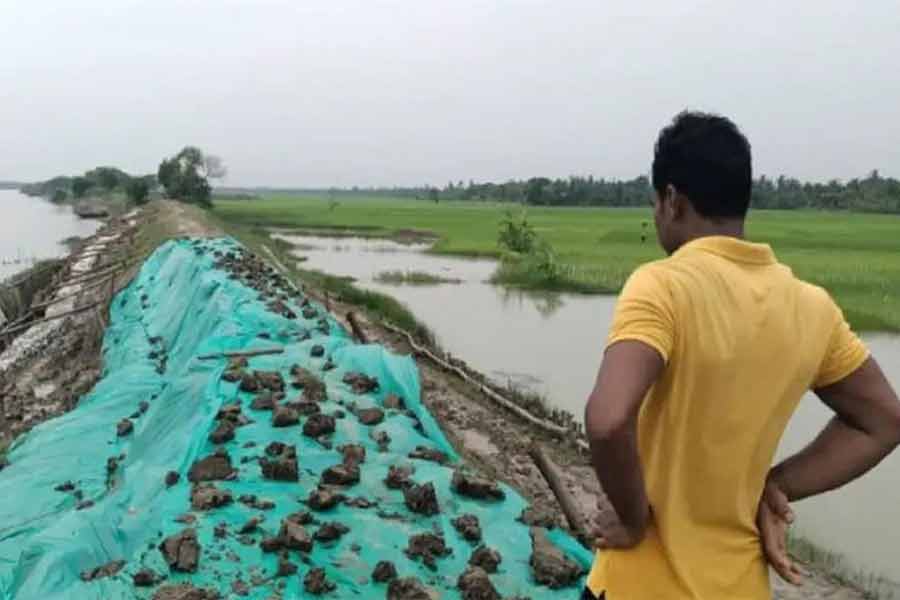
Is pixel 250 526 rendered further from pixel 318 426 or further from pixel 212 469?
pixel 318 426

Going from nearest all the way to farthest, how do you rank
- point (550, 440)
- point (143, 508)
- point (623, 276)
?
point (143, 508)
point (550, 440)
point (623, 276)

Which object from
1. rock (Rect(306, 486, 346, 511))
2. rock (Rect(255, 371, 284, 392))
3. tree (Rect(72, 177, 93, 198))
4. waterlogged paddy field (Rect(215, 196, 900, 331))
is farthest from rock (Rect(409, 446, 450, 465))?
tree (Rect(72, 177, 93, 198))

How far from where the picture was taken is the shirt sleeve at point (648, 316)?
1.44m

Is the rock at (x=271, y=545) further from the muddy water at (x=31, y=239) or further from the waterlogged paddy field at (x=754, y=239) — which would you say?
the muddy water at (x=31, y=239)

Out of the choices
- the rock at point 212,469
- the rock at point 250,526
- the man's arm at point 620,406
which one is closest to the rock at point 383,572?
the rock at point 250,526

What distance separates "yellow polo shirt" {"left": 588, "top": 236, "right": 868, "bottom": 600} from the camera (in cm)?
150

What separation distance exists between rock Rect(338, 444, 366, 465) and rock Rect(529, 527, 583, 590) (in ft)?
4.08

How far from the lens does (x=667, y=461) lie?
161 centimetres

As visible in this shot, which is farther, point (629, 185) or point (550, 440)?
point (629, 185)

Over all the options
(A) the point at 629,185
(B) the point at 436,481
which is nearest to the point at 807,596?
(B) the point at 436,481

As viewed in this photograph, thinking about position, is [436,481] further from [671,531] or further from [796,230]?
[796,230]

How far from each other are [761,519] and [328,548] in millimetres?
2696

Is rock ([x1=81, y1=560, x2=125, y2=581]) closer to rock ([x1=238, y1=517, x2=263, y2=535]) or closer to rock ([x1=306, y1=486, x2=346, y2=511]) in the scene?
rock ([x1=238, y1=517, x2=263, y2=535])

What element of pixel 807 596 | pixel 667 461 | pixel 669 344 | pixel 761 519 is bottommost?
pixel 807 596
